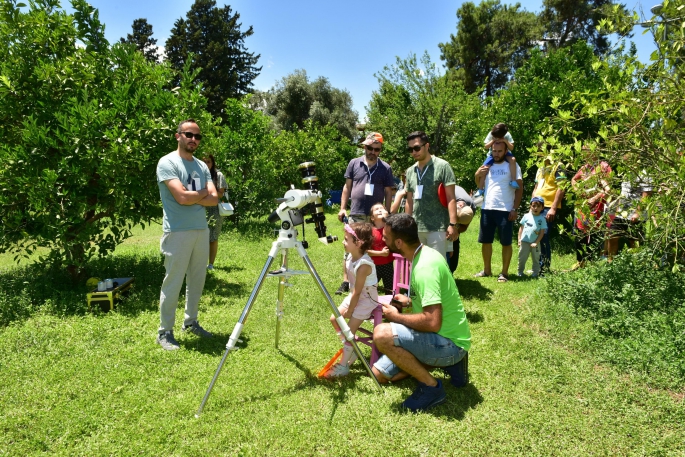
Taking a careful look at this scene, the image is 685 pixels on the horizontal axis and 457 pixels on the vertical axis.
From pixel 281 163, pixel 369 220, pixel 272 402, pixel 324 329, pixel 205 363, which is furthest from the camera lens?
pixel 281 163

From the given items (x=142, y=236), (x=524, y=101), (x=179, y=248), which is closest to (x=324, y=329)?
(x=179, y=248)

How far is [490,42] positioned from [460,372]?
1211 inches

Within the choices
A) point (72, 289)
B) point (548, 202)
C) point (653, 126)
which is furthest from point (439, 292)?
point (72, 289)

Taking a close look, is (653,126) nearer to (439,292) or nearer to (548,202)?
(548,202)

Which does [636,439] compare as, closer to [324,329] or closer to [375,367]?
[375,367]

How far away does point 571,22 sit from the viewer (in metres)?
25.7

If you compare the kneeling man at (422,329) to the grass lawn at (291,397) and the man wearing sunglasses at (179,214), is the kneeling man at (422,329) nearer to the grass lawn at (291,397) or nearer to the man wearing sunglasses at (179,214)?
the grass lawn at (291,397)

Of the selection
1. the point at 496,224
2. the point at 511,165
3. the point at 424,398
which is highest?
the point at 511,165

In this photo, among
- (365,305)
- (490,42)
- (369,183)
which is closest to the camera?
(365,305)

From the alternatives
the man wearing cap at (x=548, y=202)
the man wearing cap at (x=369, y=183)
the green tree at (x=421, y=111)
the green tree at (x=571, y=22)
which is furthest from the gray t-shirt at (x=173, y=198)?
the green tree at (x=571, y=22)

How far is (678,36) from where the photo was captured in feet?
11.8

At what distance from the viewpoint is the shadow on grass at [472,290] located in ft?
19.7

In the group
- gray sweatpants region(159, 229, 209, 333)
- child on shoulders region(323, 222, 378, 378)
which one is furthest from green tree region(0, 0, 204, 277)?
child on shoulders region(323, 222, 378, 378)

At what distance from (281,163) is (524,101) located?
8610 millimetres
